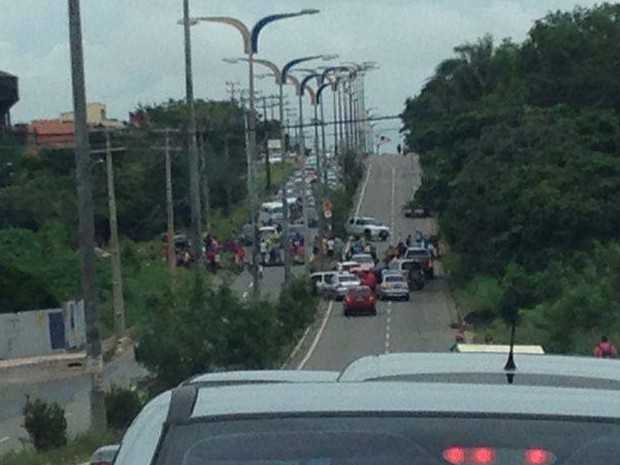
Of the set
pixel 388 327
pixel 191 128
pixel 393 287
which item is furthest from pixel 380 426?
pixel 393 287

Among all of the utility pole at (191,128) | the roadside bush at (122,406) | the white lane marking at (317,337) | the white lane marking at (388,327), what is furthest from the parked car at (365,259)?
the roadside bush at (122,406)

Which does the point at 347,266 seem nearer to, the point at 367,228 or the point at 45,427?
the point at 367,228

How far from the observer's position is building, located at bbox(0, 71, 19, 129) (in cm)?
9444

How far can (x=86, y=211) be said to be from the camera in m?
28.4

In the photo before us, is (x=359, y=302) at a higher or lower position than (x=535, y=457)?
lower

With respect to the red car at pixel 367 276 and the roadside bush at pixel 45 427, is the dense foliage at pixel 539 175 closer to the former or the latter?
the red car at pixel 367 276

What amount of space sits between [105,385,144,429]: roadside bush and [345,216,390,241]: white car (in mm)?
76626

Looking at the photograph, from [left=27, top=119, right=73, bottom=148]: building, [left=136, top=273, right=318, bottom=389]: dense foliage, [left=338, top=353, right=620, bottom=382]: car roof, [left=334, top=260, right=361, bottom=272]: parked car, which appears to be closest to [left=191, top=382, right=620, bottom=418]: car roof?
[left=338, top=353, right=620, bottom=382]: car roof

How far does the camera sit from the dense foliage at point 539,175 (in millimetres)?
59938

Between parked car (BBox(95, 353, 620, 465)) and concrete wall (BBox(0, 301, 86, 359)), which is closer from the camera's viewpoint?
parked car (BBox(95, 353, 620, 465))

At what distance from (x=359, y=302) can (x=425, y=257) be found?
15.9 metres

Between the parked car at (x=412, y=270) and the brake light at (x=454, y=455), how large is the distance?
238 ft

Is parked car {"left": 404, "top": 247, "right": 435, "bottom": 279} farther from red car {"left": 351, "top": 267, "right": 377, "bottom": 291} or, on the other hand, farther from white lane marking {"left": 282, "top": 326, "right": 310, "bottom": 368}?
white lane marking {"left": 282, "top": 326, "right": 310, "bottom": 368}

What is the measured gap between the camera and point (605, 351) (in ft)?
85.0
